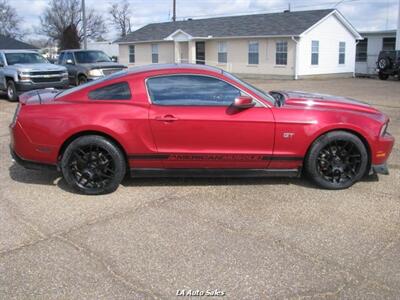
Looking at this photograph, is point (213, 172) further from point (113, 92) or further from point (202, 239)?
point (113, 92)

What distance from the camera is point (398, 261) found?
3.62 meters

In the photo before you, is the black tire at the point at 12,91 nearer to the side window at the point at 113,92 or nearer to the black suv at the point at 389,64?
the side window at the point at 113,92

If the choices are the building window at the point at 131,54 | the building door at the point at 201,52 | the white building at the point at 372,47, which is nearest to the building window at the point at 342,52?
the white building at the point at 372,47

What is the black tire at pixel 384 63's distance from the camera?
2809cm

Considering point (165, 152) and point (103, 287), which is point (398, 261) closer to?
point (103, 287)

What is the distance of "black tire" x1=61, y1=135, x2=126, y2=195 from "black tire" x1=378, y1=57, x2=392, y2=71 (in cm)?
2691

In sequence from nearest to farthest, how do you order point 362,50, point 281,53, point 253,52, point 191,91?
point 191,91 < point 281,53 < point 253,52 < point 362,50

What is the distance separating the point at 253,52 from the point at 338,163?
26.3 metres

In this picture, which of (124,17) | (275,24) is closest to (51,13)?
(124,17)

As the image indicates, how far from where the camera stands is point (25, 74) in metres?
14.4

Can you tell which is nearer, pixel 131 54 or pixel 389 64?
pixel 389 64

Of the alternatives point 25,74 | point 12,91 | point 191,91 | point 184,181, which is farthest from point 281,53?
point 191,91

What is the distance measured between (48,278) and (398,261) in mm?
2831

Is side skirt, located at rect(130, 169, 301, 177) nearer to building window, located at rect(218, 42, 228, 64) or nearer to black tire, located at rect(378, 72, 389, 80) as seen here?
black tire, located at rect(378, 72, 389, 80)
